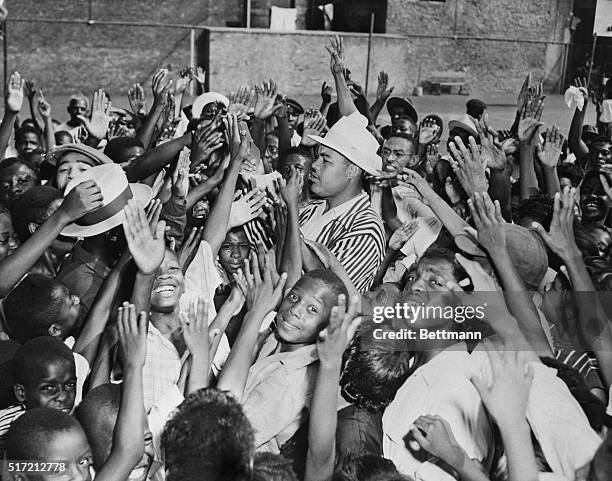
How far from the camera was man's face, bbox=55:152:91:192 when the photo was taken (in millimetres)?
4840

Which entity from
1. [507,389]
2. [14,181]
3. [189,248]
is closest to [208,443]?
[507,389]

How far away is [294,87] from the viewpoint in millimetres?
20109

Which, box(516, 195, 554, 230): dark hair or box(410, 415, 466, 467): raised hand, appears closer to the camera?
box(410, 415, 466, 467): raised hand

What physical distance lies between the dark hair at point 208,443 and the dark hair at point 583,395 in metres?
1.17

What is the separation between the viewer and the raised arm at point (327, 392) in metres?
2.79

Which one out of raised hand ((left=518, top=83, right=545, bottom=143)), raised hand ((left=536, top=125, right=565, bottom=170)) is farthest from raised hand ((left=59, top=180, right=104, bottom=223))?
raised hand ((left=518, top=83, right=545, bottom=143))

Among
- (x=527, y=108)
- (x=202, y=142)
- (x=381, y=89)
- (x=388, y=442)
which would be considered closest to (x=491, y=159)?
(x=527, y=108)

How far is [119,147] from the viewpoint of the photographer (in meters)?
5.78

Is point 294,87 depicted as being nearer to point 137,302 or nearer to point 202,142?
point 202,142

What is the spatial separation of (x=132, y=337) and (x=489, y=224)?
1378 mm

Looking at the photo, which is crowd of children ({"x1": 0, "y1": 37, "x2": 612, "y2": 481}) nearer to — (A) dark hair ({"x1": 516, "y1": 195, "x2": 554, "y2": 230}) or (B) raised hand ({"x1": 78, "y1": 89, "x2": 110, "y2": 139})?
(A) dark hair ({"x1": 516, "y1": 195, "x2": 554, "y2": 230})

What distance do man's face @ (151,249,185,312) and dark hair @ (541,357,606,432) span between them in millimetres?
1552

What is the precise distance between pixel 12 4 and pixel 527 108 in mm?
15363

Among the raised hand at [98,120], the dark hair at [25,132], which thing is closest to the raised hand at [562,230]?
the raised hand at [98,120]
